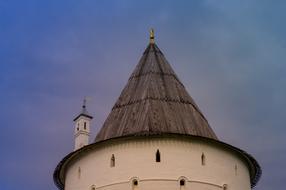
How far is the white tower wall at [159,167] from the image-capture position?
19000mm

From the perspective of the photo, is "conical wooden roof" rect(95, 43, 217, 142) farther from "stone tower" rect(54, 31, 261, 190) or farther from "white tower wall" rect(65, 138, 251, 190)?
"white tower wall" rect(65, 138, 251, 190)

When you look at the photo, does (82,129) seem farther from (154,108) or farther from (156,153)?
(156,153)

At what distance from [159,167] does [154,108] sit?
2.99m

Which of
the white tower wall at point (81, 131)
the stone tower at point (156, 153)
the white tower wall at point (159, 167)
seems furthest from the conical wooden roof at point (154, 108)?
the white tower wall at point (81, 131)

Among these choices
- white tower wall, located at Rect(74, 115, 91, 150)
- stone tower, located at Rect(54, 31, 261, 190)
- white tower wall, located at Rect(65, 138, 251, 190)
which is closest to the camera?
white tower wall, located at Rect(65, 138, 251, 190)

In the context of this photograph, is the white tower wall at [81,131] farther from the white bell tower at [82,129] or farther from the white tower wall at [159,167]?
the white tower wall at [159,167]

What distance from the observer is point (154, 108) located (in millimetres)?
21234

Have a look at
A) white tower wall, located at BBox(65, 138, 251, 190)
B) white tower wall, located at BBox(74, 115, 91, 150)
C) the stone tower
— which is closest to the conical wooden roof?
the stone tower

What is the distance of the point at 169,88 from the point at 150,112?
7.34 ft

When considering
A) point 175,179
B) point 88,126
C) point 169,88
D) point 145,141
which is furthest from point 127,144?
point 88,126

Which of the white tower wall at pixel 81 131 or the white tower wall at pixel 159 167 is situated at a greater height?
the white tower wall at pixel 81 131

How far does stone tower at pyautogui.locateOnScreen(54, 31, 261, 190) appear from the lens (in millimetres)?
19109

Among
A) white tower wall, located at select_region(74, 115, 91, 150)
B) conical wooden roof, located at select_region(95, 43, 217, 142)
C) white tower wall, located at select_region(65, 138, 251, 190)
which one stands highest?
white tower wall, located at select_region(74, 115, 91, 150)

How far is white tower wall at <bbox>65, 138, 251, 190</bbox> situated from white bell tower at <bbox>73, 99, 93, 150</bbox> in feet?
32.1
